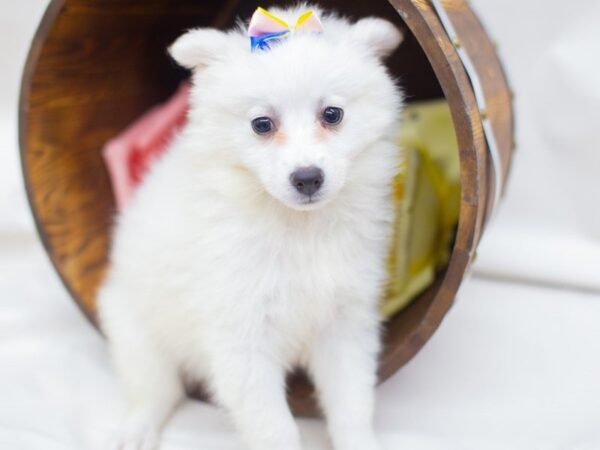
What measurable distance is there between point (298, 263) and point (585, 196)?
1.75 m

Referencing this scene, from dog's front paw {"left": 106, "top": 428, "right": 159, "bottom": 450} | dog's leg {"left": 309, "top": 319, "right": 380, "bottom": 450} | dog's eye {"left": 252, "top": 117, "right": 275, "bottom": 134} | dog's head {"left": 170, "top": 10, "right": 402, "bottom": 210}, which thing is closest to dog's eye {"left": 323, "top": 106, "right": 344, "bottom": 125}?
dog's head {"left": 170, "top": 10, "right": 402, "bottom": 210}

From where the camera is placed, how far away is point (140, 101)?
297 centimetres

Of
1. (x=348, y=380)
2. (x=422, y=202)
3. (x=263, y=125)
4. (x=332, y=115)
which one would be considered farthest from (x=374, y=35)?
(x=422, y=202)

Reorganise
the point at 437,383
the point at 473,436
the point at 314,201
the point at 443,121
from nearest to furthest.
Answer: the point at 314,201
the point at 473,436
the point at 437,383
the point at 443,121

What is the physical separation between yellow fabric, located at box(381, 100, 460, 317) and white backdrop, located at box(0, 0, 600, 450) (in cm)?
20

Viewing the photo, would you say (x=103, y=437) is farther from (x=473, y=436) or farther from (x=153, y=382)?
(x=473, y=436)

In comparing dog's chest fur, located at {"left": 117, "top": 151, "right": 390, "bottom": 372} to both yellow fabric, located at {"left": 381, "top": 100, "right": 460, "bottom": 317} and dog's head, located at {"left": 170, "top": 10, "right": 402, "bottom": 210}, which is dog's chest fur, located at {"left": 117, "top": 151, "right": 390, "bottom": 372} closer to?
dog's head, located at {"left": 170, "top": 10, "right": 402, "bottom": 210}

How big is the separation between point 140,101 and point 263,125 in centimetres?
138

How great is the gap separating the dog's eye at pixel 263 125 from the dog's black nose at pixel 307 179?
15cm

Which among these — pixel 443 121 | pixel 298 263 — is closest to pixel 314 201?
pixel 298 263

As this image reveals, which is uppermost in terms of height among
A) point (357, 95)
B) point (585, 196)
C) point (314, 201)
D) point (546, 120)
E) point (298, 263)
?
point (546, 120)

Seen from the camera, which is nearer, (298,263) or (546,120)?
(298,263)

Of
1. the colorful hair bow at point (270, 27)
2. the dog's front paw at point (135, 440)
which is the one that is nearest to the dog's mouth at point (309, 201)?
the colorful hair bow at point (270, 27)

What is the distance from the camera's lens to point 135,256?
214 cm
